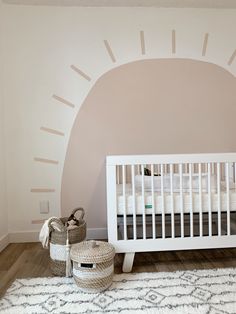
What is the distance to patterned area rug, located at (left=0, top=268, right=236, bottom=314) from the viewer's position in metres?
1.42

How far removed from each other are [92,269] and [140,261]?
1.95 feet

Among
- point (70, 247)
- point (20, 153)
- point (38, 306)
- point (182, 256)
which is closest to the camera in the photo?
point (38, 306)

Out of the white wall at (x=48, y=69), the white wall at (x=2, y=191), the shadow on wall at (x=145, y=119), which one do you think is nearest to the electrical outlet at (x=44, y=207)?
the white wall at (x=48, y=69)

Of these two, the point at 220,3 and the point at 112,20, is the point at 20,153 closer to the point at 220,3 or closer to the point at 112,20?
the point at 112,20

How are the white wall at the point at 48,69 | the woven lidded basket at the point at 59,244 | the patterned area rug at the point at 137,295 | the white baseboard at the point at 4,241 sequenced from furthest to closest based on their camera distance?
1. the white wall at the point at 48,69
2. the white baseboard at the point at 4,241
3. the woven lidded basket at the point at 59,244
4. the patterned area rug at the point at 137,295

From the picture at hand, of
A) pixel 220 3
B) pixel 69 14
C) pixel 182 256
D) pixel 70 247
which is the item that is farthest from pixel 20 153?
pixel 220 3

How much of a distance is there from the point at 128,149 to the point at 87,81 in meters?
0.72

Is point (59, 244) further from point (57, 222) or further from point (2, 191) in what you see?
point (2, 191)

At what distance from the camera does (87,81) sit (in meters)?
2.58

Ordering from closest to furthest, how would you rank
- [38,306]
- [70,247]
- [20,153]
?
[38,306] → [70,247] → [20,153]

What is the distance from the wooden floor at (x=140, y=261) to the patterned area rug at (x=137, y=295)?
12cm

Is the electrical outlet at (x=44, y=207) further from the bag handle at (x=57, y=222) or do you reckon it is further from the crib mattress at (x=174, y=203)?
the crib mattress at (x=174, y=203)

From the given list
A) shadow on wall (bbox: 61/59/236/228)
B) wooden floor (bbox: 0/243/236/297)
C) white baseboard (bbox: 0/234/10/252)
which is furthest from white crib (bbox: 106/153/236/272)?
white baseboard (bbox: 0/234/10/252)

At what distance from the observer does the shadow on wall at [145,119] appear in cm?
259
